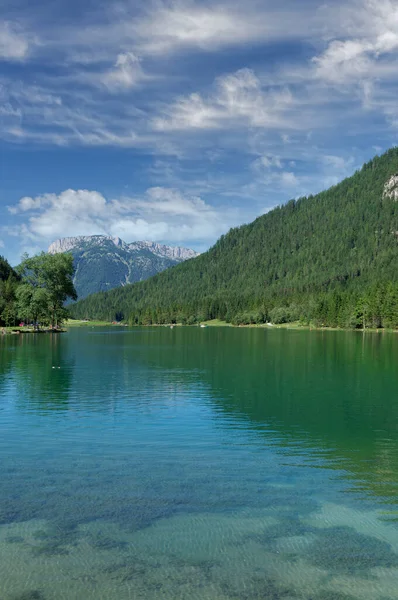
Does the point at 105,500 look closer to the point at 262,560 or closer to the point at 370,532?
the point at 262,560

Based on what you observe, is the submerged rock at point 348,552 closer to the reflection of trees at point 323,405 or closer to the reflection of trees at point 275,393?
the reflection of trees at point 323,405

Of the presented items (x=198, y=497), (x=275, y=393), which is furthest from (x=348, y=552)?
(x=275, y=393)

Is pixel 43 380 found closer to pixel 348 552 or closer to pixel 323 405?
pixel 323 405

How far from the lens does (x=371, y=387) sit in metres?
56.0

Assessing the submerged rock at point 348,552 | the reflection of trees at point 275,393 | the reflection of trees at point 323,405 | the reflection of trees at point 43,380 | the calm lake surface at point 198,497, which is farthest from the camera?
the reflection of trees at point 43,380

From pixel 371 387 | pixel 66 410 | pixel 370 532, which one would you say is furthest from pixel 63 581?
pixel 371 387

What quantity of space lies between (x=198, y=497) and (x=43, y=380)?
43.8 m

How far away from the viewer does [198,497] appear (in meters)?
21.8

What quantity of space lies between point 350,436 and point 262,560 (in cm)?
1937

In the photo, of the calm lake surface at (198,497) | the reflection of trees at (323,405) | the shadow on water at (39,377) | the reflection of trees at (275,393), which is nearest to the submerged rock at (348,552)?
the calm lake surface at (198,497)

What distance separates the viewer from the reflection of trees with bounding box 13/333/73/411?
46263mm

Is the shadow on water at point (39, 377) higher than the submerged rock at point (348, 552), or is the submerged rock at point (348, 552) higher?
the shadow on water at point (39, 377)

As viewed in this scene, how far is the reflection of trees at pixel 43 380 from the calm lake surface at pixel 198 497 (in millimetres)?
690

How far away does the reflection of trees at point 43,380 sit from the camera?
46.3 meters
